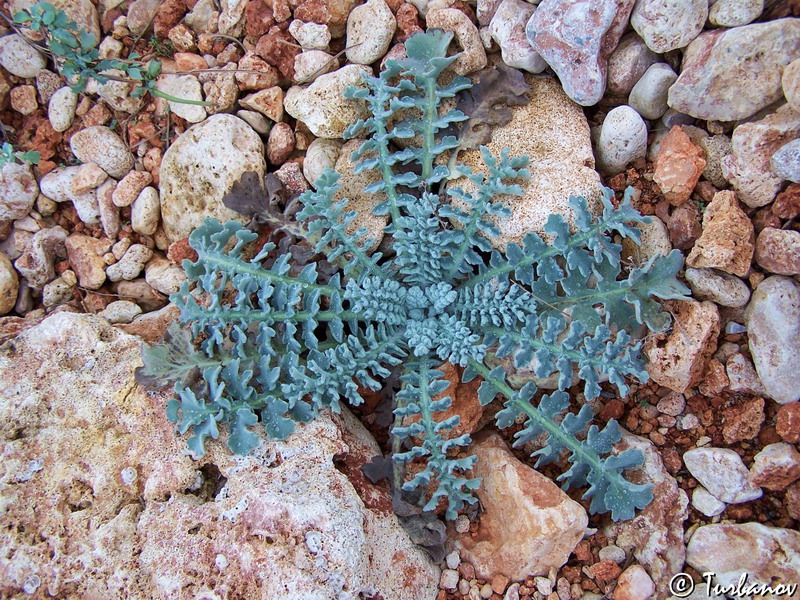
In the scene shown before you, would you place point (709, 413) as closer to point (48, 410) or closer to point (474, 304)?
point (474, 304)

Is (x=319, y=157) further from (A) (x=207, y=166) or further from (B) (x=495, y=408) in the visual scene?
(B) (x=495, y=408)

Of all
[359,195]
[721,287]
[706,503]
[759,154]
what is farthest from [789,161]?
[359,195]

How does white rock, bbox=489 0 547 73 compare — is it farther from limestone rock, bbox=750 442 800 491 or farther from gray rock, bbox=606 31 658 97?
limestone rock, bbox=750 442 800 491

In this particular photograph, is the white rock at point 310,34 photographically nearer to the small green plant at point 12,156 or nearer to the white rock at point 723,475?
the small green plant at point 12,156

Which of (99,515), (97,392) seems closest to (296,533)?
(99,515)

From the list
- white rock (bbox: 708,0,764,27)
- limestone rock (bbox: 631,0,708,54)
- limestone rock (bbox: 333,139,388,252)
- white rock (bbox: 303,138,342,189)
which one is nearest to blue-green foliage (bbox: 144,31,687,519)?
limestone rock (bbox: 333,139,388,252)

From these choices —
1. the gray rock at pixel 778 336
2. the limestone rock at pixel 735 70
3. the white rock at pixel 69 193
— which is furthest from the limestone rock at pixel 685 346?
the white rock at pixel 69 193
